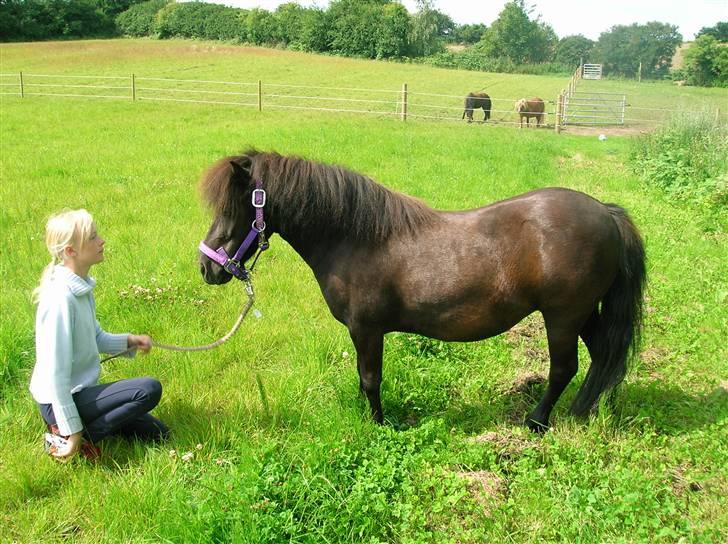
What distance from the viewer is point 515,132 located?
17.6 metres

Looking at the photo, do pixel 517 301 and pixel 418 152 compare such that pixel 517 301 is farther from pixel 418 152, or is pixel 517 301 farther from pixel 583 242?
pixel 418 152

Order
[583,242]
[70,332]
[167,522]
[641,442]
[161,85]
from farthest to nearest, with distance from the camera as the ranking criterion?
[161,85], [641,442], [583,242], [70,332], [167,522]

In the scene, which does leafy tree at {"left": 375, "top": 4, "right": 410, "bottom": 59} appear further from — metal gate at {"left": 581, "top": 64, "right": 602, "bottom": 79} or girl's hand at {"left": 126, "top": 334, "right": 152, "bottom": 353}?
girl's hand at {"left": 126, "top": 334, "right": 152, "bottom": 353}

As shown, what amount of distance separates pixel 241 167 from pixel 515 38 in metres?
90.3

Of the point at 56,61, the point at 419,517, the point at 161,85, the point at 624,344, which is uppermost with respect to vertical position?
the point at 56,61

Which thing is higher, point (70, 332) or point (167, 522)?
point (70, 332)

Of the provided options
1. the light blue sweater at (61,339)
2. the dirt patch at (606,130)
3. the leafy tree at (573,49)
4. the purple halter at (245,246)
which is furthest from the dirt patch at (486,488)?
the leafy tree at (573,49)

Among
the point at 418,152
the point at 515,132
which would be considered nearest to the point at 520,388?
the point at 418,152

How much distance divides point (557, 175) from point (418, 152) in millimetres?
3286

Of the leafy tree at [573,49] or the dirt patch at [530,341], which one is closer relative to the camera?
the dirt patch at [530,341]

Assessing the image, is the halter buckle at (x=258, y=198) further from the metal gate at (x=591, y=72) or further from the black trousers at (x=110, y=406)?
the metal gate at (x=591, y=72)

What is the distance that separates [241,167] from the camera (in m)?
2.89

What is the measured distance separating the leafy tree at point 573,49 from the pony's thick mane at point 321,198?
87.8m

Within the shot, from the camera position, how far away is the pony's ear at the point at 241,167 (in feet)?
9.38
